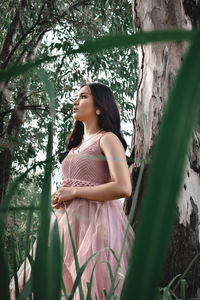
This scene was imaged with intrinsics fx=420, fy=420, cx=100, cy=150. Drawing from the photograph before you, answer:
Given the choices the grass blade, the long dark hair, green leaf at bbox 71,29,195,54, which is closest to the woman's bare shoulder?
the long dark hair

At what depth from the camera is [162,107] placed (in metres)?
2.52

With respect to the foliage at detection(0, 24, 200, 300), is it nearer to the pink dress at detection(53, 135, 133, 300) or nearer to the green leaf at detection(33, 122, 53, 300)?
the green leaf at detection(33, 122, 53, 300)

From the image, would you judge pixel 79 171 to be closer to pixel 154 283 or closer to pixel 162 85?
pixel 162 85

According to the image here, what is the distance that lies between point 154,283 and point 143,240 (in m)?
0.03

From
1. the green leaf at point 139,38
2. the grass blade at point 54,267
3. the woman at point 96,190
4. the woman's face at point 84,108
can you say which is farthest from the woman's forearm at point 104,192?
the green leaf at point 139,38

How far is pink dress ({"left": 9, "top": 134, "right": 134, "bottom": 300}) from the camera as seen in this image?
5.66ft

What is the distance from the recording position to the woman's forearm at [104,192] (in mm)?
1956

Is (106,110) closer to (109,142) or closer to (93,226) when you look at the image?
(109,142)

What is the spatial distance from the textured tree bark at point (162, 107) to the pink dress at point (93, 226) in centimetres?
30

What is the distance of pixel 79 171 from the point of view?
2195mm

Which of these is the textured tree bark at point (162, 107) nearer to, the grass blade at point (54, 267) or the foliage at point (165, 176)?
the grass blade at point (54, 267)

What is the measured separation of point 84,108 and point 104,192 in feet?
2.02

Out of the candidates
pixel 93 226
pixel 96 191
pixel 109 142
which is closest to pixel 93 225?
pixel 93 226

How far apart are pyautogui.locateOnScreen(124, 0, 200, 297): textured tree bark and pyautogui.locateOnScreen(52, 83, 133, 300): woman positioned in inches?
9.0
